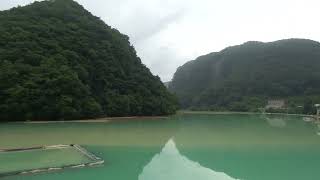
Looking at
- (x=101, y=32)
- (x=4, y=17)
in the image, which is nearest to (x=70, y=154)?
(x=4, y=17)

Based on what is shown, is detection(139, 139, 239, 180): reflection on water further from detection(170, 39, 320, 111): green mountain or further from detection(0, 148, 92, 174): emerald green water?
detection(170, 39, 320, 111): green mountain

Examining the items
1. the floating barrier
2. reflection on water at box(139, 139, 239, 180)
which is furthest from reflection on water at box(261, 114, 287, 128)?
the floating barrier

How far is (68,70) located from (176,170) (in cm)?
2640

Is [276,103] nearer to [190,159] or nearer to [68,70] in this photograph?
[68,70]

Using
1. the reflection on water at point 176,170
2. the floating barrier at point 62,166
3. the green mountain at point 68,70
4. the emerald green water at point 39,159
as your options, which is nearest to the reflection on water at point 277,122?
the green mountain at point 68,70

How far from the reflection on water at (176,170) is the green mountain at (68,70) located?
70.3ft

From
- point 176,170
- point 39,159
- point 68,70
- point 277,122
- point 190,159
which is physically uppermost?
point 68,70

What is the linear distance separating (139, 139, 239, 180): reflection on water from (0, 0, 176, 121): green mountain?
21413mm

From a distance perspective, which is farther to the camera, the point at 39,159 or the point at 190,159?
the point at 190,159

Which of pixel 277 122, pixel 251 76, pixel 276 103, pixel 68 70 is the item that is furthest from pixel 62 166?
pixel 251 76

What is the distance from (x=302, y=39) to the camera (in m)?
102

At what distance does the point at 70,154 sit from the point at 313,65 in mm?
78733

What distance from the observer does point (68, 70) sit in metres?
36.1

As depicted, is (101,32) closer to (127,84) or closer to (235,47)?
(127,84)
